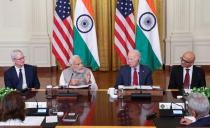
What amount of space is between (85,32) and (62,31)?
69cm

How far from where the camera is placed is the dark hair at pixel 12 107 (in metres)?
3.45

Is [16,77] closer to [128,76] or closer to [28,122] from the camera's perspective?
[128,76]

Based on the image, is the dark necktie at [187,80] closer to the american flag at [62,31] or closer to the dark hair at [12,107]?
the dark hair at [12,107]

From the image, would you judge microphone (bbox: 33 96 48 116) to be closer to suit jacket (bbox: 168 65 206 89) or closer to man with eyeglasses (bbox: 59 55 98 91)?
man with eyeglasses (bbox: 59 55 98 91)

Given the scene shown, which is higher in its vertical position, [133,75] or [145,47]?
[145,47]

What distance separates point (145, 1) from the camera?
9391mm

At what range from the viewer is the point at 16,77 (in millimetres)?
6207

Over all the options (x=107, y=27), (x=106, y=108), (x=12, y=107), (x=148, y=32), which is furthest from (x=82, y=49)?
(x=12, y=107)

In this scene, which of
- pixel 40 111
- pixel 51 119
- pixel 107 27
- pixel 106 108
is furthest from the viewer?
pixel 107 27

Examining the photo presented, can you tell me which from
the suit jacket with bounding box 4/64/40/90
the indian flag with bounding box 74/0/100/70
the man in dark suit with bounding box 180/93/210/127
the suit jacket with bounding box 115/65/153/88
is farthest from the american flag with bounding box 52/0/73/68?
the man in dark suit with bounding box 180/93/210/127

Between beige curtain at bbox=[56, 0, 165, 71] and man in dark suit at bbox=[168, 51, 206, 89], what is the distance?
5.31 meters

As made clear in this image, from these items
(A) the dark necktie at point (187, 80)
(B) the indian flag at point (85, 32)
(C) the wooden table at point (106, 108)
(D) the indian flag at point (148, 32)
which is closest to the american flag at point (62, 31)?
(B) the indian flag at point (85, 32)

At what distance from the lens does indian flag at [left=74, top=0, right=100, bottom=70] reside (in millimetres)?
9617

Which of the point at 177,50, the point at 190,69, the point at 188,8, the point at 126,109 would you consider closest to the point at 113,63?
the point at 177,50
